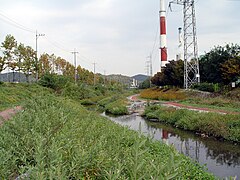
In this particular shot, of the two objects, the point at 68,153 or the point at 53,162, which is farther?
the point at 68,153

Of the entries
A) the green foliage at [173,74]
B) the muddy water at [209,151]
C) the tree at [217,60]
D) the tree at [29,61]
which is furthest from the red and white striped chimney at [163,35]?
the muddy water at [209,151]

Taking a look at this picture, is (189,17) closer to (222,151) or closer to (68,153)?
(222,151)

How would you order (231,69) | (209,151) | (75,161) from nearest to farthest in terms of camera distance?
(75,161), (209,151), (231,69)

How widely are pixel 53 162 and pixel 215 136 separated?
1215 centimetres

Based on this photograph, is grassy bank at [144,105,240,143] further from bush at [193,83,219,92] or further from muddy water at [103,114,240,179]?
bush at [193,83,219,92]

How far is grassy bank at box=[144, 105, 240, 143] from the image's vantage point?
40.5 feet

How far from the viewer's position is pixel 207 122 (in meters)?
13.8

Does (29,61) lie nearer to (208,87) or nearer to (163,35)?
(163,35)

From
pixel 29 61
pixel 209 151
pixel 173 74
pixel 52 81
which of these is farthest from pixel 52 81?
pixel 209 151

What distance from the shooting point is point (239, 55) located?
2305cm

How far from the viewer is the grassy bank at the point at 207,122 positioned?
40.5ft

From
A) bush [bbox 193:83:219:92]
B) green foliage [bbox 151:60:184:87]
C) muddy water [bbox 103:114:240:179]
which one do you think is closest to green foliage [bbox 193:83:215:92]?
bush [bbox 193:83:219:92]

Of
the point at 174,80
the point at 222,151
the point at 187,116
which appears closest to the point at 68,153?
the point at 222,151

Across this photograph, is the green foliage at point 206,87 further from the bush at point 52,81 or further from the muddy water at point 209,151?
the bush at point 52,81
